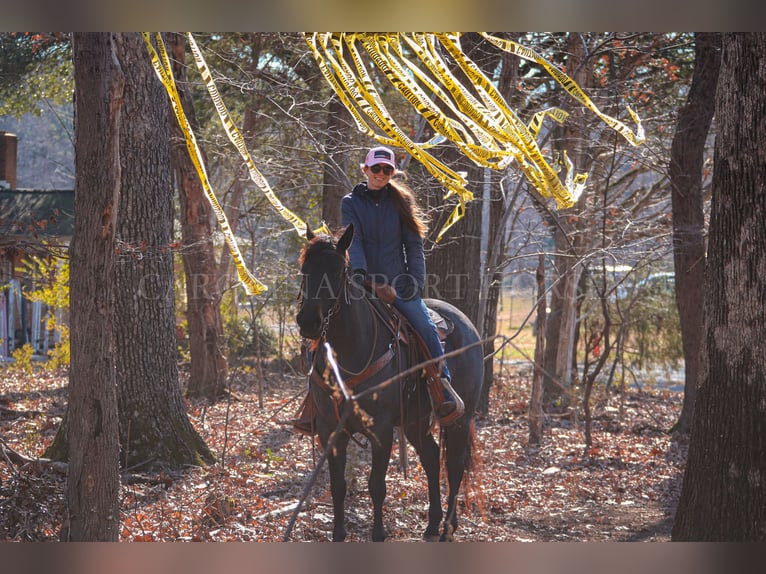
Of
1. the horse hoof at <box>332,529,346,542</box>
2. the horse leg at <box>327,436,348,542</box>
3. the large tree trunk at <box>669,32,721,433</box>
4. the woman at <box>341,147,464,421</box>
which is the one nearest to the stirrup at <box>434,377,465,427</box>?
the woman at <box>341,147,464,421</box>

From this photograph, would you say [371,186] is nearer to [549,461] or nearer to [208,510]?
[208,510]

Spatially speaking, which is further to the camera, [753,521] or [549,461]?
[549,461]

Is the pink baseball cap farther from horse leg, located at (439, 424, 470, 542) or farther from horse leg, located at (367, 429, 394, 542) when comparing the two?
horse leg, located at (439, 424, 470, 542)

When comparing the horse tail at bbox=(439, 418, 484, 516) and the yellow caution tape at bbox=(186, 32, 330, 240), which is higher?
the yellow caution tape at bbox=(186, 32, 330, 240)

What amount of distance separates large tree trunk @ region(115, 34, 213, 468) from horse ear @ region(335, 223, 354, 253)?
3.41 meters

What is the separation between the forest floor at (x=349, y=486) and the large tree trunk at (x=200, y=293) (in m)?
0.60

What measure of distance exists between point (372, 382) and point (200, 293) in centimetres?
802

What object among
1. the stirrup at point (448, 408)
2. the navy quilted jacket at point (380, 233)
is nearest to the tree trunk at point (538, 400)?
the stirrup at point (448, 408)

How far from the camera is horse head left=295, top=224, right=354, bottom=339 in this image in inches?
202

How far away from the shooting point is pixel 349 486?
26.6 ft

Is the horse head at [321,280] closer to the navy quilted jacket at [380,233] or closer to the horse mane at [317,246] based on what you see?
the horse mane at [317,246]
